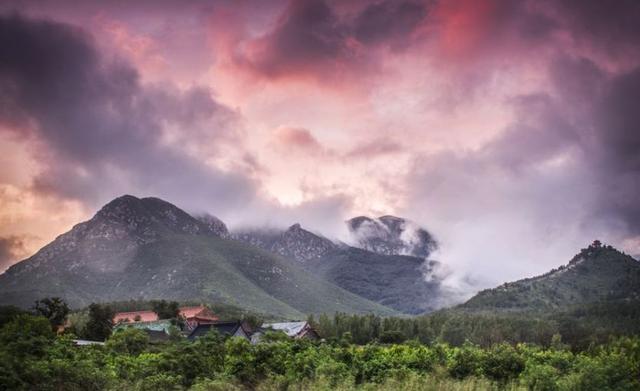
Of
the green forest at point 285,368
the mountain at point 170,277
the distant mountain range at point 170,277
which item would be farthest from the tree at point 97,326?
the mountain at point 170,277

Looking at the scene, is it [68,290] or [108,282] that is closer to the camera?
[68,290]

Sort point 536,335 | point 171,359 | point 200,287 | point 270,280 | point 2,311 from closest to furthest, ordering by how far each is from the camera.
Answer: point 171,359 → point 2,311 → point 536,335 → point 200,287 → point 270,280

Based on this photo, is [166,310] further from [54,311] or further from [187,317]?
[54,311]

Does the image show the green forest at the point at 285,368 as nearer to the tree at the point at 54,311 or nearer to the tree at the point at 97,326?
the tree at the point at 97,326

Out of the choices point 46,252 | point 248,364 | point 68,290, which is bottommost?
point 248,364

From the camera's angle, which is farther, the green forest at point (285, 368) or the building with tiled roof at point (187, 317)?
the building with tiled roof at point (187, 317)

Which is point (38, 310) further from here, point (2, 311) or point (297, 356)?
point (297, 356)

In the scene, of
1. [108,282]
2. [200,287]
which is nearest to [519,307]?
[200,287]

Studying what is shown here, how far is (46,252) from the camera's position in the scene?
18925 centimetres

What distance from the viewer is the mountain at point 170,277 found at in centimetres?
15212

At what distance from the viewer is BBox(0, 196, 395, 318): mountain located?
15212 centimetres

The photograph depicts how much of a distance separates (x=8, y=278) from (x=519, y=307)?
15626 centimetres

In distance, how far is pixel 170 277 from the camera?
552ft

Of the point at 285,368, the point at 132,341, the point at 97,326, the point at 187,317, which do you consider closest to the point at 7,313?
the point at 97,326
